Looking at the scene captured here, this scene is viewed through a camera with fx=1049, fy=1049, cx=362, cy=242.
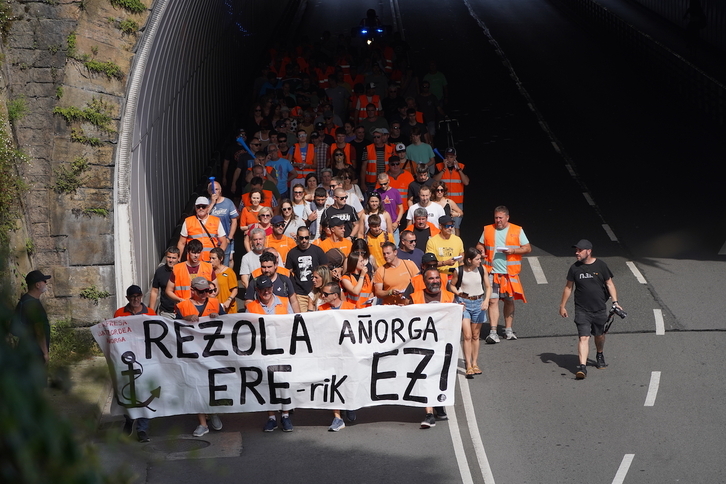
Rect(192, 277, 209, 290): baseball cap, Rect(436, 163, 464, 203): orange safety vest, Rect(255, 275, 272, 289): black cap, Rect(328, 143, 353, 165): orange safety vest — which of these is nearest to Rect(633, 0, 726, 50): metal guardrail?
Rect(328, 143, 353, 165): orange safety vest

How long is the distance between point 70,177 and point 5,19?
2.26 metres

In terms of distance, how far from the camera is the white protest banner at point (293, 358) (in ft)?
38.5

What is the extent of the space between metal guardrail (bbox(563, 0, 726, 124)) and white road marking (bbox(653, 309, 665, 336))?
1340 cm

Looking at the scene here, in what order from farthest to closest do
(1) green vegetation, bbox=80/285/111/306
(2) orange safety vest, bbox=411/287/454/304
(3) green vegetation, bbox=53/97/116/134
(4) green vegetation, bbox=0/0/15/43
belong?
(1) green vegetation, bbox=80/285/111/306 < (3) green vegetation, bbox=53/97/116/134 < (4) green vegetation, bbox=0/0/15/43 < (2) orange safety vest, bbox=411/287/454/304

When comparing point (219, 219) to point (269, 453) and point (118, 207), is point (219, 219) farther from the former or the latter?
point (269, 453)

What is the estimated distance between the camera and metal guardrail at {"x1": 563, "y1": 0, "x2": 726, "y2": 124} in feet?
92.7

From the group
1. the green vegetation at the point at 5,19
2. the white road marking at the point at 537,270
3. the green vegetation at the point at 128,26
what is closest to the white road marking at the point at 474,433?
the white road marking at the point at 537,270

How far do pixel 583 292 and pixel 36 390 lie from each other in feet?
36.9

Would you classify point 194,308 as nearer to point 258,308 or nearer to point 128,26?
point 258,308

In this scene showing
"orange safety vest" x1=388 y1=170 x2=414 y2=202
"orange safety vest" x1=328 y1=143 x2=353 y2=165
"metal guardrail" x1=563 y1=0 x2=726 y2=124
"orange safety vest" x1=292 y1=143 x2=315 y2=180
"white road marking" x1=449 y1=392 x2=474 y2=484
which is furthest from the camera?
"metal guardrail" x1=563 y1=0 x2=726 y2=124

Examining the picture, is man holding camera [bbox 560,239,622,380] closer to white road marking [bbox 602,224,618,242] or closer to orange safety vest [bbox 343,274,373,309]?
orange safety vest [bbox 343,274,373,309]

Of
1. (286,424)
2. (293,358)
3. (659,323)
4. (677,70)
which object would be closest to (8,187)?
(293,358)

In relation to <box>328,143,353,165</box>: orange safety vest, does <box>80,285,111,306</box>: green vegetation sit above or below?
below

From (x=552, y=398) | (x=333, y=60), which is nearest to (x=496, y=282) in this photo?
(x=552, y=398)
